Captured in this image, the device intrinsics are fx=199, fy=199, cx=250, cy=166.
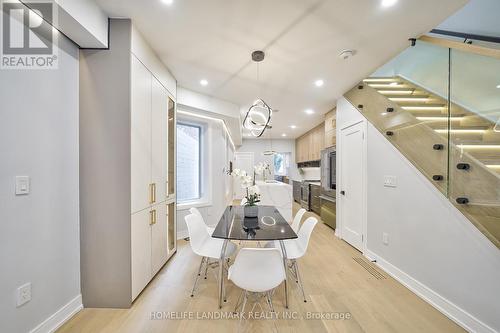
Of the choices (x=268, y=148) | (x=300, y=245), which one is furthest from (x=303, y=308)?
(x=268, y=148)

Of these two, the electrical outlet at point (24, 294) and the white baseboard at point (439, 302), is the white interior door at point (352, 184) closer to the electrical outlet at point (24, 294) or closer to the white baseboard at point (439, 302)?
the white baseboard at point (439, 302)

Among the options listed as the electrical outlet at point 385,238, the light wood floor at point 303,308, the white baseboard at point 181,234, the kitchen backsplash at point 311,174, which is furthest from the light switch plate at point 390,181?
the kitchen backsplash at point 311,174

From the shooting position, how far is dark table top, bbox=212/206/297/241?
176 cm

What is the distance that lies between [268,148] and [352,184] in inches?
224

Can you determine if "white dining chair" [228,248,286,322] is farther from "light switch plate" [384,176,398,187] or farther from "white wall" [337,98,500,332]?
"light switch plate" [384,176,398,187]

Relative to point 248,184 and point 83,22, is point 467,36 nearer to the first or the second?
point 248,184

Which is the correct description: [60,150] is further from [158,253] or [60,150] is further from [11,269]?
[158,253]

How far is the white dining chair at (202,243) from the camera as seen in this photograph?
83.9 inches

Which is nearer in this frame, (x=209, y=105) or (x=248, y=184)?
(x=248, y=184)

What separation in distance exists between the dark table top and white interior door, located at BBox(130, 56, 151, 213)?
0.87 metres

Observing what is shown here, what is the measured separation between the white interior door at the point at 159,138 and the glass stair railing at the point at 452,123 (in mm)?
3037

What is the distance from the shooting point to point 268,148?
354 inches

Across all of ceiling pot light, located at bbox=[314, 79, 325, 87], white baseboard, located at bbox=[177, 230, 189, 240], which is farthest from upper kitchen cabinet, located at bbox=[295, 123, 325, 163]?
white baseboard, located at bbox=[177, 230, 189, 240]

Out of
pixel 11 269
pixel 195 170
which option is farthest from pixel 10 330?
pixel 195 170
